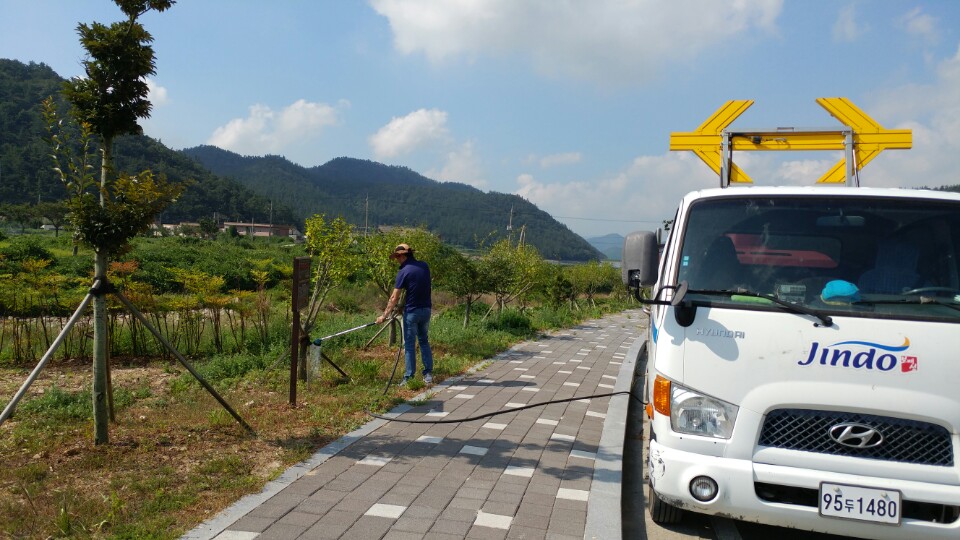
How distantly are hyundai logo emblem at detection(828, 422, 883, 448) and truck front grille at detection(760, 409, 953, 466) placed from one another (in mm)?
18

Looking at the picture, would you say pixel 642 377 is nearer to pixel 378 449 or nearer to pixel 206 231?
pixel 378 449

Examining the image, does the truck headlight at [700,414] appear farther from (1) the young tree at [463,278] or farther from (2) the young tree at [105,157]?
(1) the young tree at [463,278]

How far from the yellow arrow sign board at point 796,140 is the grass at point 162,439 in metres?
4.10

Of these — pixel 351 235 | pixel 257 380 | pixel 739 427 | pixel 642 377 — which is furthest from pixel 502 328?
pixel 739 427

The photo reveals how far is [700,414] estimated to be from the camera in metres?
3.59

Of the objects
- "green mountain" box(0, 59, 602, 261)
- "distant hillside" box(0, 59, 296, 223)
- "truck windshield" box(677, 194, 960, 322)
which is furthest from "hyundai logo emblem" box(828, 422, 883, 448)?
"distant hillside" box(0, 59, 296, 223)

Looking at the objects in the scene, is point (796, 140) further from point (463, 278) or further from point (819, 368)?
point (463, 278)

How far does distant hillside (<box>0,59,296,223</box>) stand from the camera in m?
59.2

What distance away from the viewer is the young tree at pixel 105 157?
16.1 feet

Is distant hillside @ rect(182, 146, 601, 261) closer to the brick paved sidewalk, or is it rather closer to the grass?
the grass

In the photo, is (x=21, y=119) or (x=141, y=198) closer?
(x=141, y=198)

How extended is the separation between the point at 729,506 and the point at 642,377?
739 centimetres

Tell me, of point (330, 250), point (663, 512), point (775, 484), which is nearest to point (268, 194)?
point (330, 250)

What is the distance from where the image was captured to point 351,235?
31.2ft
